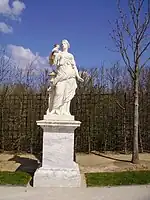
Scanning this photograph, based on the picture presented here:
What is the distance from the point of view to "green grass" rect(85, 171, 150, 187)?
719 cm

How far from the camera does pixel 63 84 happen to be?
7.36 m

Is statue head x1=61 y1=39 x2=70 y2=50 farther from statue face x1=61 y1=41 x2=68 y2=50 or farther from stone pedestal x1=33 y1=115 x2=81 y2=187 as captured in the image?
stone pedestal x1=33 y1=115 x2=81 y2=187

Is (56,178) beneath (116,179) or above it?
above

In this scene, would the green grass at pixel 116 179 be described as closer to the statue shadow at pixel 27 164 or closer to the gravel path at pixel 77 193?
the gravel path at pixel 77 193

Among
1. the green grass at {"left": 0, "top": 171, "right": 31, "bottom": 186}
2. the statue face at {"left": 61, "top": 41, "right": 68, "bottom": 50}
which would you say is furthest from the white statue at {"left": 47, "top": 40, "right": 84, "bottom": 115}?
the green grass at {"left": 0, "top": 171, "right": 31, "bottom": 186}

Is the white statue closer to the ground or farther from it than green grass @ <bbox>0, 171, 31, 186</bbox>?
farther from it

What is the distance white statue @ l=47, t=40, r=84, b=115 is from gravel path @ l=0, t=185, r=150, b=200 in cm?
189

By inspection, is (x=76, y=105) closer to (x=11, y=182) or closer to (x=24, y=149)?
(x=24, y=149)

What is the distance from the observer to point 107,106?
42.6 feet

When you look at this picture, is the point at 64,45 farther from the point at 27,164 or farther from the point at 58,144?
the point at 27,164

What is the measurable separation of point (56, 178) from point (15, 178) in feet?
4.13

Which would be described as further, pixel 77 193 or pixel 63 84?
pixel 63 84

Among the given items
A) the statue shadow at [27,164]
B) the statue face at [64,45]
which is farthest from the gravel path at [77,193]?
the statue face at [64,45]

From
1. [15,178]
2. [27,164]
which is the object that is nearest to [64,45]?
[15,178]
